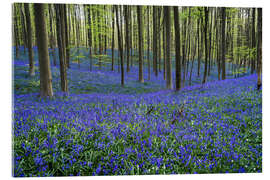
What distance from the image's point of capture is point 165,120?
417 centimetres

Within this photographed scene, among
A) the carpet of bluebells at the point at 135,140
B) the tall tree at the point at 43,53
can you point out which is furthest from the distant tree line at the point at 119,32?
the carpet of bluebells at the point at 135,140

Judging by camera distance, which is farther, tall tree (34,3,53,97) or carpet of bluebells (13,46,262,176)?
tall tree (34,3,53,97)

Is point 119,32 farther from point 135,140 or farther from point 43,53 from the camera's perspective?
point 135,140

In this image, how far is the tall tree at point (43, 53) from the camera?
573 centimetres

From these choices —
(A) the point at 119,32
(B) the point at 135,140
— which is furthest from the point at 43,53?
(A) the point at 119,32

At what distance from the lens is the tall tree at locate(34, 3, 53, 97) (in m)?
5.73

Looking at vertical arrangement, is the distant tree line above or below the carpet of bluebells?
above

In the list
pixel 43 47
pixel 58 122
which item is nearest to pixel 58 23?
pixel 43 47

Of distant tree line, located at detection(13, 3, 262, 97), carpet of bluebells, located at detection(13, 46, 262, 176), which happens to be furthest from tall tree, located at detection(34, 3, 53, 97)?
carpet of bluebells, located at detection(13, 46, 262, 176)

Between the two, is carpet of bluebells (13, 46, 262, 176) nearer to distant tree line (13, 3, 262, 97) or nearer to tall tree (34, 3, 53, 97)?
tall tree (34, 3, 53, 97)

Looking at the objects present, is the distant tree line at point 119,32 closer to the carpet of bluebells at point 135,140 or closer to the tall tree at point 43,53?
the tall tree at point 43,53

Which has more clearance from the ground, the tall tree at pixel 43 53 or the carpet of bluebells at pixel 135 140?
the tall tree at pixel 43 53
